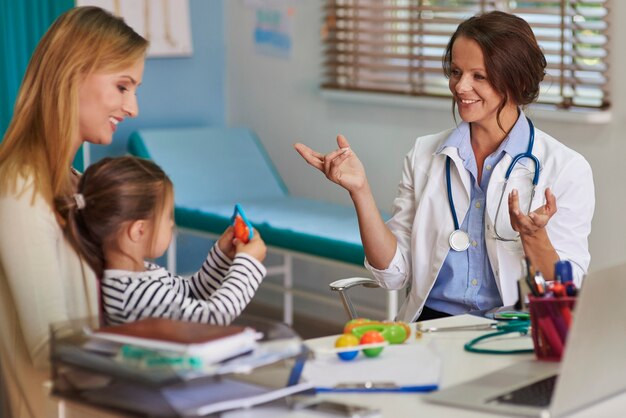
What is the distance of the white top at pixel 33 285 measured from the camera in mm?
1791

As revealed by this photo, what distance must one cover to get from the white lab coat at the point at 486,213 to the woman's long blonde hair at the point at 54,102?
34.9 inches

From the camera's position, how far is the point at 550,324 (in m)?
1.74

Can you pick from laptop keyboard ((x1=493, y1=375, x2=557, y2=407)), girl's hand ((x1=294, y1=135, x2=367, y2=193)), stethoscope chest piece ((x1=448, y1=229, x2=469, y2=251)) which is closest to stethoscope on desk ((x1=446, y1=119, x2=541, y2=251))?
stethoscope chest piece ((x1=448, y1=229, x2=469, y2=251))

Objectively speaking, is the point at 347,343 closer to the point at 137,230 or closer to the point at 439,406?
the point at 439,406

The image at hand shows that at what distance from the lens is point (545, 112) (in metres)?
3.82

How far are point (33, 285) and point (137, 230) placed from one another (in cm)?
19

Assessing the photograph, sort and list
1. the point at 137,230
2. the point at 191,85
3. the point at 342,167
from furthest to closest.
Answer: the point at 191,85 → the point at 342,167 → the point at 137,230

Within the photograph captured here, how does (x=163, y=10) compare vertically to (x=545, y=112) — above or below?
above

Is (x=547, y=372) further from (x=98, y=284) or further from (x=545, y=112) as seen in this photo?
(x=545, y=112)

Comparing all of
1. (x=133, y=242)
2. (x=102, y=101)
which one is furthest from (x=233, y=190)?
(x=133, y=242)

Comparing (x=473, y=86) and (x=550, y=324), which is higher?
(x=473, y=86)

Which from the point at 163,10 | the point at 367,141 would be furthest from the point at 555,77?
the point at 163,10

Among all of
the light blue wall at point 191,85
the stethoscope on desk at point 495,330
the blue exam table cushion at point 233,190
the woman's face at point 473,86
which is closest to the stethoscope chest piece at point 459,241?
the woman's face at point 473,86

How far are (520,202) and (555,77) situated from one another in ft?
5.09
